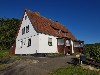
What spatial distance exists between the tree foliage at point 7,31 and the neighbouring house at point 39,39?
16.5 meters

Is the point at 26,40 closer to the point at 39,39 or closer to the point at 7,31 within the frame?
the point at 39,39

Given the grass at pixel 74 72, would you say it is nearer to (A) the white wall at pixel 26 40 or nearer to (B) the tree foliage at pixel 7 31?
(A) the white wall at pixel 26 40

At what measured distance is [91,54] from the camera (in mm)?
24297

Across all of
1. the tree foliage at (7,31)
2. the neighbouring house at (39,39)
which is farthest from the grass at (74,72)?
the tree foliage at (7,31)

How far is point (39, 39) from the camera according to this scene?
3869 cm

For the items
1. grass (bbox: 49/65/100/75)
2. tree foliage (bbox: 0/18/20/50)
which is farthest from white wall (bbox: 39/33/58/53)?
tree foliage (bbox: 0/18/20/50)

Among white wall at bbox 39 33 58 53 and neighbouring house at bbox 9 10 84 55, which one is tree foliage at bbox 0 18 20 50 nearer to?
neighbouring house at bbox 9 10 84 55

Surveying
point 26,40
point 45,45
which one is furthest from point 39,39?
point 26,40

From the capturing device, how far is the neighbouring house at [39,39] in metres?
39.3

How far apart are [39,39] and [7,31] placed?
3031 cm

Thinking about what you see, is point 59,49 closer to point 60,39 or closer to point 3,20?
point 60,39

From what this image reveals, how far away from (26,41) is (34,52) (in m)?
4.40

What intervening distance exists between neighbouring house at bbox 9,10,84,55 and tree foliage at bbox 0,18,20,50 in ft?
54.2


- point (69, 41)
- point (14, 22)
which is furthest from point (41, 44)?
point (14, 22)
